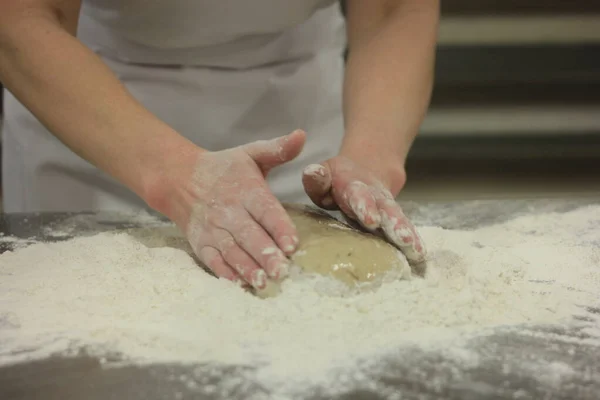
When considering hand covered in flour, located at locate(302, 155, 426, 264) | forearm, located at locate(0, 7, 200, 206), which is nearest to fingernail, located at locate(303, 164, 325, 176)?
hand covered in flour, located at locate(302, 155, 426, 264)

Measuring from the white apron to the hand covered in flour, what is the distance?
A: 0.51m

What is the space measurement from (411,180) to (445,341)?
70.7 inches

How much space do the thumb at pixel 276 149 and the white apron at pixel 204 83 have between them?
20.9 inches

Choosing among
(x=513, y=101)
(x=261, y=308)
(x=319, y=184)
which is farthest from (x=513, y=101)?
(x=261, y=308)

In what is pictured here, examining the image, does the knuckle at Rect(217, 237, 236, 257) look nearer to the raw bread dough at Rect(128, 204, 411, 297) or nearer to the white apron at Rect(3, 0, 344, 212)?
the raw bread dough at Rect(128, 204, 411, 297)

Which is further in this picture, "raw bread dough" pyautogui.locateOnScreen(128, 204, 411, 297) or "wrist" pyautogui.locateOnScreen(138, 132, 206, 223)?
"wrist" pyautogui.locateOnScreen(138, 132, 206, 223)

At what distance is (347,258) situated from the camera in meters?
0.97

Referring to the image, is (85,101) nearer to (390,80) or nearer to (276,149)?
(276,149)

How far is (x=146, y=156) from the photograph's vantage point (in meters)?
1.17

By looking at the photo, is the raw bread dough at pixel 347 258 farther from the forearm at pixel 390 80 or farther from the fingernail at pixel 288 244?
the forearm at pixel 390 80

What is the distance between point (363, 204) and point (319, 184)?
102mm

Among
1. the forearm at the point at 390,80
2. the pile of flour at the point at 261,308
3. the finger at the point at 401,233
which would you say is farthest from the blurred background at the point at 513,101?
the finger at the point at 401,233

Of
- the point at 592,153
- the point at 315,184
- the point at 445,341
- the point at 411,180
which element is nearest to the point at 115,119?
the point at 315,184

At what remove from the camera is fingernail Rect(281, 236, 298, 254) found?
0.98 m
